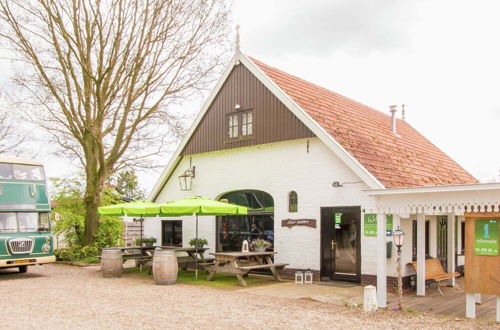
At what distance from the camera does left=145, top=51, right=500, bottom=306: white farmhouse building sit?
1357 cm

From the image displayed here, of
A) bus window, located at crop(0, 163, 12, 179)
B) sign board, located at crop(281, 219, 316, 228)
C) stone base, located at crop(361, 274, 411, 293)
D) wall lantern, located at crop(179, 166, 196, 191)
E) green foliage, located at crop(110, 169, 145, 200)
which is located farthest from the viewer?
green foliage, located at crop(110, 169, 145, 200)

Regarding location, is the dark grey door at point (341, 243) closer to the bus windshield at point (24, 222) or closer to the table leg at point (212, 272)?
the table leg at point (212, 272)

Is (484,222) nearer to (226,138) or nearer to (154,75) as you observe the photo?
(226,138)

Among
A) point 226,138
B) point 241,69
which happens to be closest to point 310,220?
point 226,138

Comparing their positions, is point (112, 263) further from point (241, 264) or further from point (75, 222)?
point (75, 222)

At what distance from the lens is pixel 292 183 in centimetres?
1573

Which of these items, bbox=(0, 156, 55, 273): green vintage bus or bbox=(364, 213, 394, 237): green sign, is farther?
bbox=(0, 156, 55, 273): green vintage bus

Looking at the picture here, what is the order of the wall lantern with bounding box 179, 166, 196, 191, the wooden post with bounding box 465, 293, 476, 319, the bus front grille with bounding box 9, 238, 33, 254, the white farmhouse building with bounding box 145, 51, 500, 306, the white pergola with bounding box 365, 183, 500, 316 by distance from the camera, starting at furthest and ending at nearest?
Result: the wall lantern with bounding box 179, 166, 196, 191 < the bus front grille with bounding box 9, 238, 33, 254 < the white farmhouse building with bounding box 145, 51, 500, 306 < the wooden post with bounding box 465, 293, 476, 319 < the white pergola with bounding box 365, 183, 500, 316

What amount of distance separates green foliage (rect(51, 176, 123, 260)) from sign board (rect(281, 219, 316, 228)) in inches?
385

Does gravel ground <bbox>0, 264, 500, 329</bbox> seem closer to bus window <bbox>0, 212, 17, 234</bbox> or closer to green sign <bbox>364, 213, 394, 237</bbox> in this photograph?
bus window <bbox>0, 212, 17, 234</bbox>

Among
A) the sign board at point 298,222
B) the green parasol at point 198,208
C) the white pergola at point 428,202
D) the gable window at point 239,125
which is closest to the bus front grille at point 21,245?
the green parasol at point 198,208

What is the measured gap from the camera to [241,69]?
56.9 feet

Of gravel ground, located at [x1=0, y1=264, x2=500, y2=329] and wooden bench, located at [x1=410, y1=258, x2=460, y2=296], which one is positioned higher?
wooden bench, located at [x1=410, y1=258, x2=460, y2=296]

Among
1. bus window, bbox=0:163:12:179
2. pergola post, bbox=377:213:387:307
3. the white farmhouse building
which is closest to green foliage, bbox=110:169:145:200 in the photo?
the white farmhouse building
